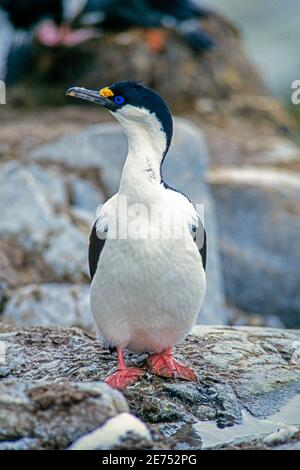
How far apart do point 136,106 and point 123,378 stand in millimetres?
1429

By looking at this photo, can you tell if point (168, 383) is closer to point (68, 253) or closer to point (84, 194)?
point (68, 253)

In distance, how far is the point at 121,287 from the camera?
520 cm

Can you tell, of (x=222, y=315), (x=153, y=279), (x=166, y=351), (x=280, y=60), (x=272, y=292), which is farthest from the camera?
(x=280, y=60)

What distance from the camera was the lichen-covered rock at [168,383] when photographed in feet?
14.3

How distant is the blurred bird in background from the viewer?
1384cm

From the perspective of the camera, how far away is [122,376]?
5.25 metres

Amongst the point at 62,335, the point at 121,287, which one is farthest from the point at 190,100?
the point at 121,287

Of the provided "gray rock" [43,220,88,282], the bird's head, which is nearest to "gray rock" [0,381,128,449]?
the bird's head

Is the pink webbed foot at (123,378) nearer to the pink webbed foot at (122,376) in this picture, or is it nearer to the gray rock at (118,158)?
the pink webbed foot at (122,376)

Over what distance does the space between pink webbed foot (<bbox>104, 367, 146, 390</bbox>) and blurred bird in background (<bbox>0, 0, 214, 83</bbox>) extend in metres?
8.95

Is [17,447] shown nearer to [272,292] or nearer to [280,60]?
[272,292]

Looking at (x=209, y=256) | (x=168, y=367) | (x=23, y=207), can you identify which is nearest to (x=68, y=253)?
(x=23, y=207)

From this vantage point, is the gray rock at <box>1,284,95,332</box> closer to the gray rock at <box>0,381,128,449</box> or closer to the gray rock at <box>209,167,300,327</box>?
the gray rock at <box>209,167,300,327</box>
